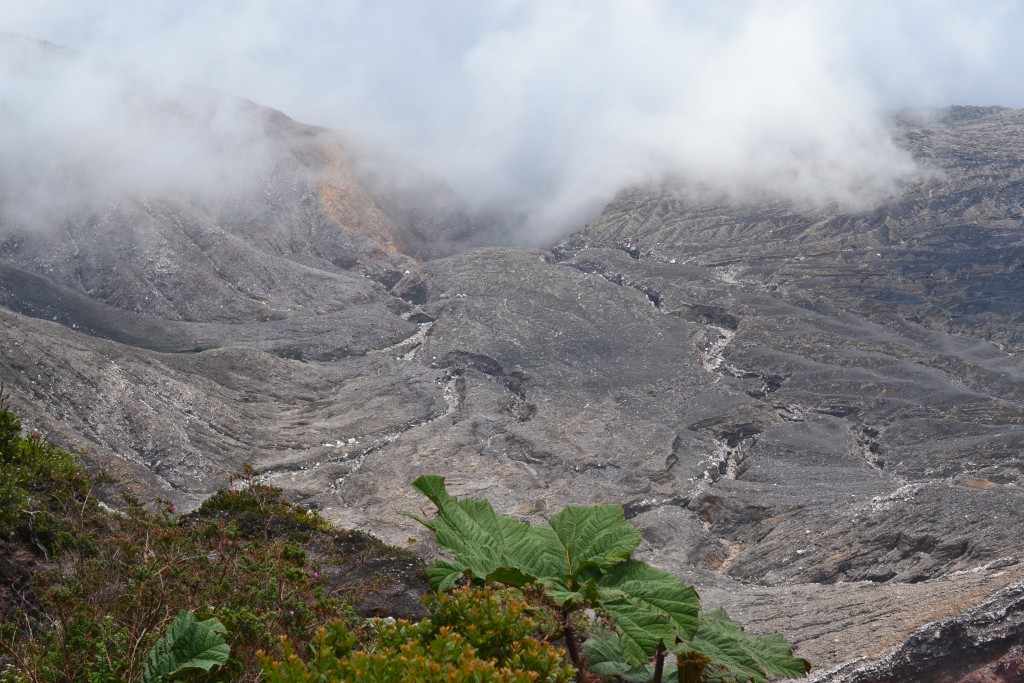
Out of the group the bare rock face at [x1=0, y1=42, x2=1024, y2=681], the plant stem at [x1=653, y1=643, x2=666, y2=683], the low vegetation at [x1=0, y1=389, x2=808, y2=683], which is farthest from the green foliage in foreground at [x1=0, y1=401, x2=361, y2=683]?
the bare rock face at [x1=0, y1=42, x2=1024, y2=681]

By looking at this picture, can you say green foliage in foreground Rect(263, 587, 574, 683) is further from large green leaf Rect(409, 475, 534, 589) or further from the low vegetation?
large green leaf Rect(409, 475, 534, 589)

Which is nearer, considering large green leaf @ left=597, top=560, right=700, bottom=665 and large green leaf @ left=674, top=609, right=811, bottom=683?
large green leaf @ left=597, top=560, right=700, bottom=665

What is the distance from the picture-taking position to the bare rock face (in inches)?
1172

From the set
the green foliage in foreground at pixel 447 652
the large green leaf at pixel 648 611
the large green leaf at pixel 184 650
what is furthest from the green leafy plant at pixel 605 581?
the large green leaf at pixel 184 650

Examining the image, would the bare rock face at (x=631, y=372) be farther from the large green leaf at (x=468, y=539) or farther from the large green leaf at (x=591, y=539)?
the large green leaf at (x=468, y=539)

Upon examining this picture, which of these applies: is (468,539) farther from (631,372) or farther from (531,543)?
(631,372)

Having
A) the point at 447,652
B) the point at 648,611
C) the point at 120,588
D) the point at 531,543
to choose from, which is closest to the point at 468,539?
the point at 531,543

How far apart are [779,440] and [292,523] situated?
3819 centimetres

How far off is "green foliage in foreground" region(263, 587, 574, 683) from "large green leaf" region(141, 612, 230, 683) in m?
0.37

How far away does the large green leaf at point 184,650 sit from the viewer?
4.80 metres

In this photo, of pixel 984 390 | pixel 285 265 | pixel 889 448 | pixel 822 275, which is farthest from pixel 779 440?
pixel 285 265

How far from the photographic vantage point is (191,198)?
7788 cm

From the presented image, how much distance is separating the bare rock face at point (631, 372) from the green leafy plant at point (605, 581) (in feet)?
16.3

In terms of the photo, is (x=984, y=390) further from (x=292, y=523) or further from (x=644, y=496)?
(x=292, y=523)
